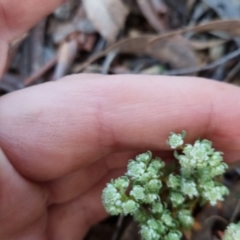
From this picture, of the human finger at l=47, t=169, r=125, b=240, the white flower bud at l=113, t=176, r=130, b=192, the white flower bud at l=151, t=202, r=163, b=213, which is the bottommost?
the human finger at l=47, t=169, r=125, b=240

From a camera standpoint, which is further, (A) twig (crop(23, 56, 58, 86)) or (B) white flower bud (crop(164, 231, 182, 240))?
(A) twig (crop(23, 56, 58, 86))

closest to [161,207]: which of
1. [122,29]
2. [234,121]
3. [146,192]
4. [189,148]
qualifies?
[146,192]

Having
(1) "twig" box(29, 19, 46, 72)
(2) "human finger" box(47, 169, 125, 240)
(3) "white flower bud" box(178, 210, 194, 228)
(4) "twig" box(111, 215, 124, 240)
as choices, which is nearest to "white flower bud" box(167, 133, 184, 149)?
(3) "white flower bud" box(178, 210, 194, 228)

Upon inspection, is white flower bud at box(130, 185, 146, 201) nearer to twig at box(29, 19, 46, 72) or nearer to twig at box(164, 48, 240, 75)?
twig at box(164, 48, 240, 75)

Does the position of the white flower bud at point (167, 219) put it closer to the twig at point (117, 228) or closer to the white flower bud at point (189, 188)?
the white flower bud at point (189, 188)

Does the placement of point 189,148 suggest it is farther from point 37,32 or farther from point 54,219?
point 37,32

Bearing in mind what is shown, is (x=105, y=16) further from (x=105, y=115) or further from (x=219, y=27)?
(x=105, y=115)

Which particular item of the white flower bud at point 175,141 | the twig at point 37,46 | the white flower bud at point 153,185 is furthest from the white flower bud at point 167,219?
the twig at point 37,46
